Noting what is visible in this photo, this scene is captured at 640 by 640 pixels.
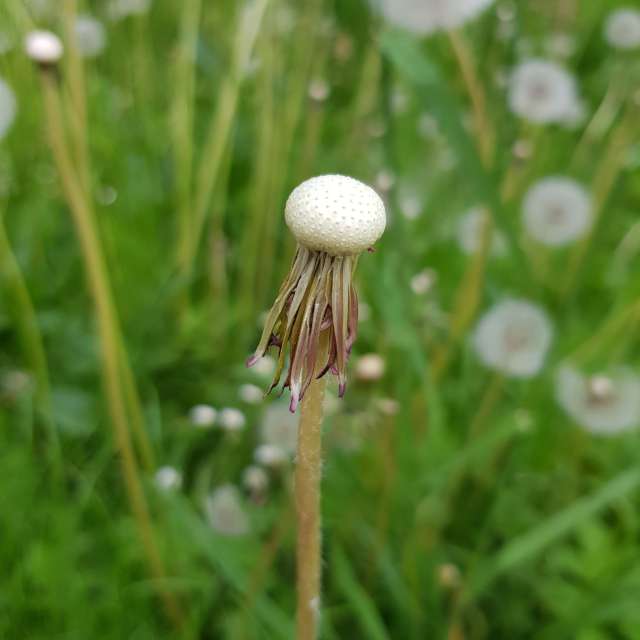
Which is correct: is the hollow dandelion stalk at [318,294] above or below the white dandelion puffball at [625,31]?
below

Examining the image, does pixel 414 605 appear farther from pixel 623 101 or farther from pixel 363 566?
pixel 623 101

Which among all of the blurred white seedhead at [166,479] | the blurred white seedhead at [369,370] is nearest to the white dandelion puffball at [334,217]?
the blurred white seedhead at [369,370]

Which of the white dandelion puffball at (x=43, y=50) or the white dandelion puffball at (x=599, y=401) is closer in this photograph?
the white dandelion puffball at (x=43, y=50)

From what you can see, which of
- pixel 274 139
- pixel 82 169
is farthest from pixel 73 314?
pixel 82 169

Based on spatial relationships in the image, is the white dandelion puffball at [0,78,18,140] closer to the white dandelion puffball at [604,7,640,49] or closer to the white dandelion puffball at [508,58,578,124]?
the white dandelion puffball at [508,58,578,124]

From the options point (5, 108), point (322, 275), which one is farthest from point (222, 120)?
point (322, 275)

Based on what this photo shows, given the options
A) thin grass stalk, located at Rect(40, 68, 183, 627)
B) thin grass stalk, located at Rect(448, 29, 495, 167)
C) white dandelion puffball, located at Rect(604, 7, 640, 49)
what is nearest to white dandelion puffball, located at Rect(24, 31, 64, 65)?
thin grass stalk, located at Rect(40, 68, 183, 627)

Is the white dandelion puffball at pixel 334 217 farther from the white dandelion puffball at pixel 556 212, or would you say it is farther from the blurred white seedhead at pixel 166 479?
the white dandelion puffball at pixel 556 212
